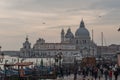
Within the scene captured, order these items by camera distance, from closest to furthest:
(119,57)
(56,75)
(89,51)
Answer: (119,57) < (56,75) < (89,51)

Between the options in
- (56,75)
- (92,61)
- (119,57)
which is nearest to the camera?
(119,57)

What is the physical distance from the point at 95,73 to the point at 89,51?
166909mm

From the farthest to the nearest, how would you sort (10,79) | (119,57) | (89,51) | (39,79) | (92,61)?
(89,51)
(92,61)
(119,57)
(39,79)
(10,79)

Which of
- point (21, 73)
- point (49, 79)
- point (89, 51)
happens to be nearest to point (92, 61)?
point (49, 79)

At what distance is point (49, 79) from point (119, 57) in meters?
6.49

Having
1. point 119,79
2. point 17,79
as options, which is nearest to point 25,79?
point 17,79

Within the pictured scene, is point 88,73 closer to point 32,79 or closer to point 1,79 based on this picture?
point 32,79

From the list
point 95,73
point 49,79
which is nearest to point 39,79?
point 49,79

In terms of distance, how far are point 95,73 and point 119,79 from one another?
173 cm

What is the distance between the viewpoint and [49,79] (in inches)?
1517

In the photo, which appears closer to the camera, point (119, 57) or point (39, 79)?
point (39, 79)

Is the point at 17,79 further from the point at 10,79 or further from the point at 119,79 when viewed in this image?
the point at 119,79

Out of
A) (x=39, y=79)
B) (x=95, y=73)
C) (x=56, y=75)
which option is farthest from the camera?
(x=56, y=75)

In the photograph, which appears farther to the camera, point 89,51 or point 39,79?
point 89,51
